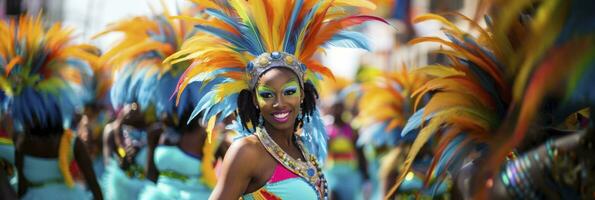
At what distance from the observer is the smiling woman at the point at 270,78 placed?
15.0 ft

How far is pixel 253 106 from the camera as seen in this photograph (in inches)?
193

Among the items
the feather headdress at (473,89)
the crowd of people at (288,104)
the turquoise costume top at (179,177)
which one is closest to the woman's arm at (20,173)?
the crowd of people at (288,104)

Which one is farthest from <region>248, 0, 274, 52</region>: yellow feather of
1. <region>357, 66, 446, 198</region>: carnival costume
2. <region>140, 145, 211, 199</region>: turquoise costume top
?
<region>357, 66, 446, 198</region>: carnival costume

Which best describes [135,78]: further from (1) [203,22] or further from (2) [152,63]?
(1) [203,22]

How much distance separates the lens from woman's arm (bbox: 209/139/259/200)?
4.42 metres

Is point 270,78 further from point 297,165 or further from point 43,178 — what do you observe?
point 43,178

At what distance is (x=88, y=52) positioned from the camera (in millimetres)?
8141

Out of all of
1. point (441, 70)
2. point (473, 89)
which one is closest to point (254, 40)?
point (441, 70)

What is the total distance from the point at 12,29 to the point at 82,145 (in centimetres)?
99

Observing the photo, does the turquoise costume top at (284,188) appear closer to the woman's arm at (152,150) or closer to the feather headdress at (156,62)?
the feather headdress at (156,62)

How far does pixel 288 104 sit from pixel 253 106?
0.85 ft

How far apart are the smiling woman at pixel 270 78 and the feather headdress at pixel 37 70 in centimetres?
250

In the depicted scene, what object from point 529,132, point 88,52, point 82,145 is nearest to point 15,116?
point 82,145

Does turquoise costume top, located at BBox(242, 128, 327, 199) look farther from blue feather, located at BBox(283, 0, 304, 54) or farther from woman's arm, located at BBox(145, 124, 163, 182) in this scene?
woman's arm, located at BBox(145, 124, 163, 182)
